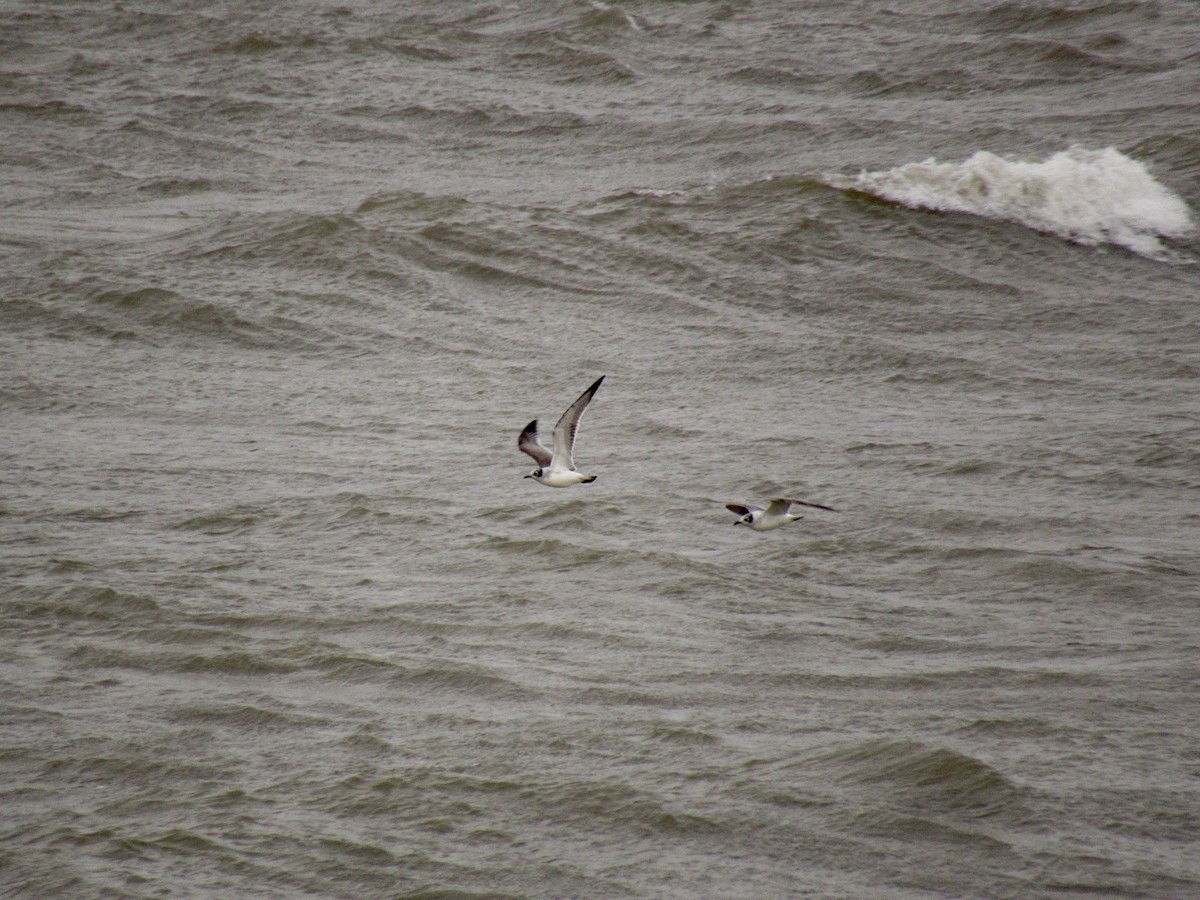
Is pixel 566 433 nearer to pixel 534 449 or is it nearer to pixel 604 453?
pixel 534 449

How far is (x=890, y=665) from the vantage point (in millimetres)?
6801

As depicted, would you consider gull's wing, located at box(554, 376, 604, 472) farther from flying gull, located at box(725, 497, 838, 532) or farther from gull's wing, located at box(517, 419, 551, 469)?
flying gull, located at box(725, 497, 838, 532)

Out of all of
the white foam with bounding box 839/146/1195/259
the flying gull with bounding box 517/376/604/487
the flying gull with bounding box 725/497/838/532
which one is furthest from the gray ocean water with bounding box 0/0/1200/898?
the flying gull with bounding box 517/376/604/487

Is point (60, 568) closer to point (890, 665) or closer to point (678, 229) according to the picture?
point (890, 665)

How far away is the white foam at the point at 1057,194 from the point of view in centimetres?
A: 1163

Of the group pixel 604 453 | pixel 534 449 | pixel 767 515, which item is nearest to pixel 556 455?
pixel 534 449

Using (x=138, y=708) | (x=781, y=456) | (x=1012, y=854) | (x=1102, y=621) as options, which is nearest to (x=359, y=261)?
(x=781, y=456)

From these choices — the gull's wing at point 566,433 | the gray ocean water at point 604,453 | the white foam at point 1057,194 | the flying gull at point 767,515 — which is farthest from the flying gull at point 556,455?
the white foam at point 1057,194

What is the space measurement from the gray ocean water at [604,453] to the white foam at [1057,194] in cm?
5

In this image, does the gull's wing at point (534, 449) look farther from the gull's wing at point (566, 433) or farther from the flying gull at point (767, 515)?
the flying gull at point (767, 515)

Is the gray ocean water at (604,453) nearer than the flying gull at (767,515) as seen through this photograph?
Yes

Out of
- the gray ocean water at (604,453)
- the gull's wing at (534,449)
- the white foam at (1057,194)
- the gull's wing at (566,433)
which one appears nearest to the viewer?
the gray ocean water at (604,453)

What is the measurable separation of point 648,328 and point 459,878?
5406 mm

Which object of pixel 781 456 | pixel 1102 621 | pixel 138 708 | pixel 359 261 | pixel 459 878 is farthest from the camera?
pixel 359 261
